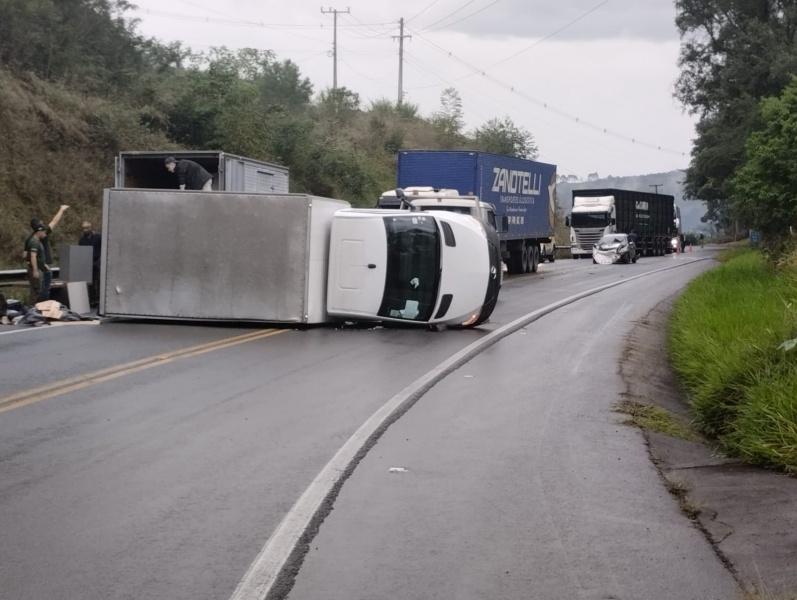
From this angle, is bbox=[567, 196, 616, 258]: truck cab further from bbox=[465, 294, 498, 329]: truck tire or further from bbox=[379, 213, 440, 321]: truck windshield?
bbox=[379, 213, 440, 321]: truck windshield

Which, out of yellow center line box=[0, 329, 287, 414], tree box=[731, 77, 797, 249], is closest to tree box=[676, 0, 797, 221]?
tree box=[731, 77, 797, 249]

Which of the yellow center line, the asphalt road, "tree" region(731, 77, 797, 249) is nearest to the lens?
the asphalt road

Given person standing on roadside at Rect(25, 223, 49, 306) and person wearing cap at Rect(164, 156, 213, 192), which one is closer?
person wearing cap at Rect(164, 156, 213, 192)

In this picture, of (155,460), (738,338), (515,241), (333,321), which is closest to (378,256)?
(333,321)

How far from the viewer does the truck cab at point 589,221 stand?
58.6 m

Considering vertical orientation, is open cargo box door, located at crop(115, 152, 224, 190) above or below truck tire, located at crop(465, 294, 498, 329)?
above

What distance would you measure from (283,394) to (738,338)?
5228 millimetres

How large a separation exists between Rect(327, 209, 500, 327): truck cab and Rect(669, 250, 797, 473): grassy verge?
11.2 ft

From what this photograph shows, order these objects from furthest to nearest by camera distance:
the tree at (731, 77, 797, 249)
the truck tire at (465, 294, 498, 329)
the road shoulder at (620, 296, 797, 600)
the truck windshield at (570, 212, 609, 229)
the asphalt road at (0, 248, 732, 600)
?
the truck windshield at (570, 212, 609, 229) → the tree at (731, 77, 797, 249) → the truck tire at (465, 294, 498, 329) → the road shoulder at (620, 296, 797, 600) → the asphalt road at (0, 248, 732, 600)

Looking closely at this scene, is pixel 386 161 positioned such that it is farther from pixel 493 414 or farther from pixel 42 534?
pixel 42 534

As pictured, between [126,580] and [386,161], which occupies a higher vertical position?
[386,161]

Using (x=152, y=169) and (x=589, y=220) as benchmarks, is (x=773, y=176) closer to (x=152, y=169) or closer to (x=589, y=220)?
Result: (x=152, y=169)

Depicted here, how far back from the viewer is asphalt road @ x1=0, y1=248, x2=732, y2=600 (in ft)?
18.8

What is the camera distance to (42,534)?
246 inches
